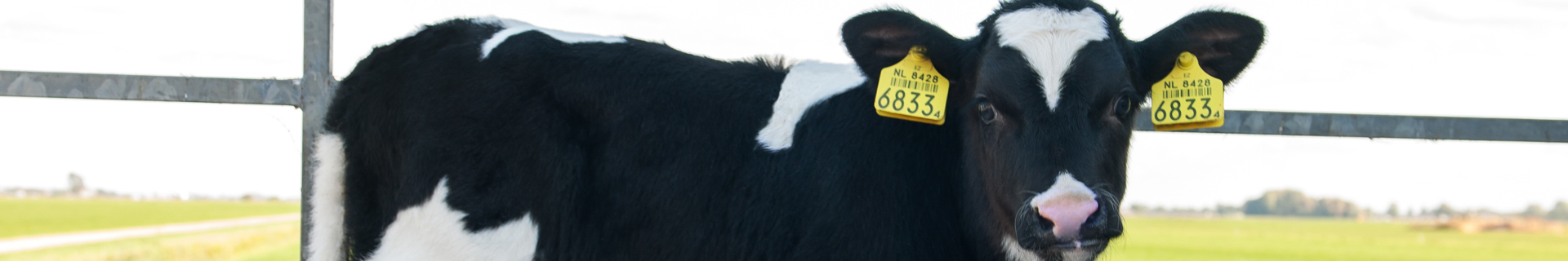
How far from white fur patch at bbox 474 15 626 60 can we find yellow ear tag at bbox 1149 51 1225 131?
179cm

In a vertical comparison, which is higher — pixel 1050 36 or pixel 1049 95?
pixel 1050 36

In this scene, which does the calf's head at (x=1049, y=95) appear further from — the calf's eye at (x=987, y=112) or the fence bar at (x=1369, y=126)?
the fence bar at (x=1369, y=126)

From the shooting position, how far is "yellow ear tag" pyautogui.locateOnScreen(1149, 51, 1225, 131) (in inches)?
97.1

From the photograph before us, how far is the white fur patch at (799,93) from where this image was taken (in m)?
2.57

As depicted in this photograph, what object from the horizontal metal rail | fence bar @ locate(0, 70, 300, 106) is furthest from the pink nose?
fence bar @ locate(0, 70, 300, 106)

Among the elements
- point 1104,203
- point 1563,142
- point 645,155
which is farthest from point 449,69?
point 1563,142

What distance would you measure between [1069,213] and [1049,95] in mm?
364

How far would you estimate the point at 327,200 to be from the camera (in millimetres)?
2898

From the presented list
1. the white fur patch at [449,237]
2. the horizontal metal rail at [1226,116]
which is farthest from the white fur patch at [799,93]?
the horizontal metal rail at [1226,116]

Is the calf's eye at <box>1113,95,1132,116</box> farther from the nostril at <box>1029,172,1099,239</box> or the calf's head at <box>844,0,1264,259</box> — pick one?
the nostril at <box>1029,172,1099,239</box>

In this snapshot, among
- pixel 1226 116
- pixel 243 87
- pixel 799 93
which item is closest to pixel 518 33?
pixel 799 93

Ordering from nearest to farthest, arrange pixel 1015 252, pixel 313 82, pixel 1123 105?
pixel 1123 105 → pixel 1015 252 → pixel 313 82

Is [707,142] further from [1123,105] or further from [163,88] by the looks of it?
[163,88]

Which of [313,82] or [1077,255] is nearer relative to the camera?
[1077,255]
